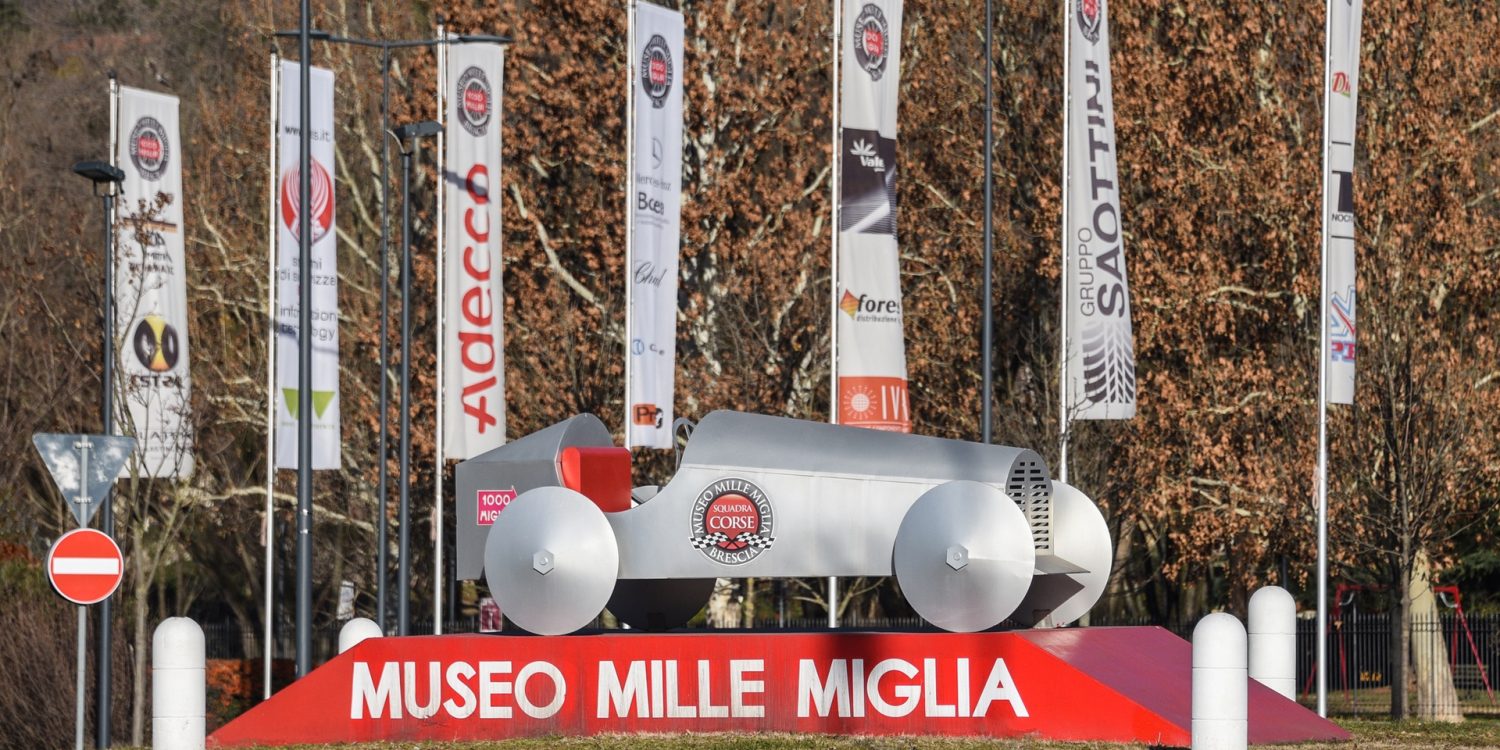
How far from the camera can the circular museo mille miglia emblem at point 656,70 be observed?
2634 cm

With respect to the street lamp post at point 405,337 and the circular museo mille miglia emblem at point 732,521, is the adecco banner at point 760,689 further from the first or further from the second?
the street lamp post at point 405,337

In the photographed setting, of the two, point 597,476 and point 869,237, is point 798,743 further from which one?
point 869,237

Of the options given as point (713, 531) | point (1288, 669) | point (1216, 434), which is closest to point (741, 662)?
point (713, 531)

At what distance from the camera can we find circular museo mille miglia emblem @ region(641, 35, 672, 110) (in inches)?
1037

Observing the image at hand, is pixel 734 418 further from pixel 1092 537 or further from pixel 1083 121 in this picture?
pixel 1083 121

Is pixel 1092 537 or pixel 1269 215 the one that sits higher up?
pixel 1269 215

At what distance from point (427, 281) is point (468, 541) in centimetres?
2036

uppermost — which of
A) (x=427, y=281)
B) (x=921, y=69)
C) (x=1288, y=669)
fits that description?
(x=921, y=69)

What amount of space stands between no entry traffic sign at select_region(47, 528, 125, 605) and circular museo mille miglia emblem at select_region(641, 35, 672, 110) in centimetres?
1110

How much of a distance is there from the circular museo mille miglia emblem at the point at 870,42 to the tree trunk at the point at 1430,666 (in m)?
10.9

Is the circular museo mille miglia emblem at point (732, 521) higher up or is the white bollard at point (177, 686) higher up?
the circular museo mille miglia emblem at point (732, 521)

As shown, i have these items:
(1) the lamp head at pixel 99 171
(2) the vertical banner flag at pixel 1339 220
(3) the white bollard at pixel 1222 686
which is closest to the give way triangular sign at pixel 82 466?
(1) the lamp head at pixel 99 171

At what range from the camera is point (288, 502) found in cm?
4119

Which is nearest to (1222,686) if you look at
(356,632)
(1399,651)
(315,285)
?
(356,632)
